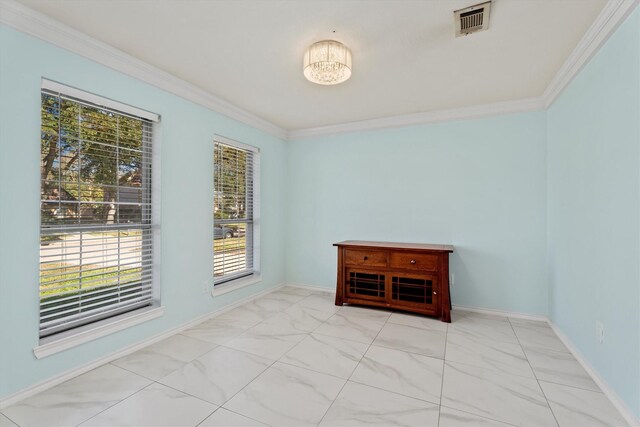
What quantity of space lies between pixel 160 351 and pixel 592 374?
327cm

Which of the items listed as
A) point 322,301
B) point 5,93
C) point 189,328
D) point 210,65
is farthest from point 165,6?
point 322,301

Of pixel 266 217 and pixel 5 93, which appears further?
pixel 266 217

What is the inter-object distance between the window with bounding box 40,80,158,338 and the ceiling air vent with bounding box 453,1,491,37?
99.6 inches

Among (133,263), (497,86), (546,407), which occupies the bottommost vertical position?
(546,407)

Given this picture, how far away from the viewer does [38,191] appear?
1.93 meters

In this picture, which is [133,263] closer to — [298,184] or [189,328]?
[189,328]

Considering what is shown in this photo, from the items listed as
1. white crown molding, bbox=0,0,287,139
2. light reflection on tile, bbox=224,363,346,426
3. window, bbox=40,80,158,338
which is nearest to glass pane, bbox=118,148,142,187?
window, bbox=40,80,158,338

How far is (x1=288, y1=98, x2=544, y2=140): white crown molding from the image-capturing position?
10.7 ft

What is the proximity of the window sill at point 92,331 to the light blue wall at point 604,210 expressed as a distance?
3.36 metres

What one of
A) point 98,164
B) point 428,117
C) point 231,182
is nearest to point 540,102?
point 428,117

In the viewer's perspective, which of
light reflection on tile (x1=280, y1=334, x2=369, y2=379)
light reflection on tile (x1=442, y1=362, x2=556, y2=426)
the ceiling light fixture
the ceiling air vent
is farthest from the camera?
light reflection on tile (x1=280, y1=334, x2=369, y2=379)

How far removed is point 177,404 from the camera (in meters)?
1.81

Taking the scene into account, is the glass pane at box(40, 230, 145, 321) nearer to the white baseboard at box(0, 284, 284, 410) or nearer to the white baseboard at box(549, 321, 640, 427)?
the white baseboard at box(0, 284, 284, 410)

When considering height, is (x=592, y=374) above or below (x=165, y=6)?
below
